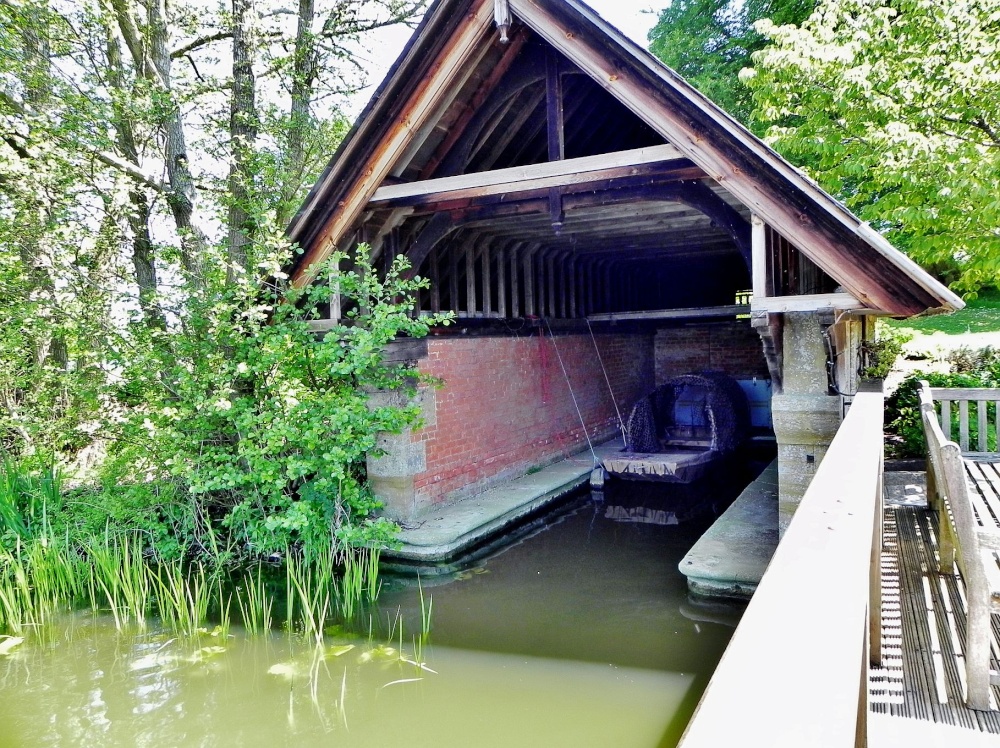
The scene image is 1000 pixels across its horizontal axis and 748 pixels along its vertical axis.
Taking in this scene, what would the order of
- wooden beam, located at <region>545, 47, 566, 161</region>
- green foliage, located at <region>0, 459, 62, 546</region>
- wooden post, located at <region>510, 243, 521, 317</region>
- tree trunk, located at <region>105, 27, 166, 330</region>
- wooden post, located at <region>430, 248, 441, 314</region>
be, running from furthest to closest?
wooden post, located at <region>510, 243, 521, 317</region>, tree trunk, located at <region>105, 27, 166, 330</region>, wooden post, located at <region>430, 248, 441, 314</region>, green foliage, located at <region>0, 459, 62, 546</region>, wooden beam, located at <region>545, 47, 566, 161</region>

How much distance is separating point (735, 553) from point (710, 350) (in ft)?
28.9

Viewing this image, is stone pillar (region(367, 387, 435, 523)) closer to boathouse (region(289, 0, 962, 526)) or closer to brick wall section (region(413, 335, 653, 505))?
boathouse (region(289, 0, 962, 526))

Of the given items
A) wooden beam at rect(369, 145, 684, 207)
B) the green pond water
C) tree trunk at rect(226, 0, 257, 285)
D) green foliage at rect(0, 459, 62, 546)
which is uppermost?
tree trunk at rect(226, 0, 257, 285)

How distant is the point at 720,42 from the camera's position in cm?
Result: 1575

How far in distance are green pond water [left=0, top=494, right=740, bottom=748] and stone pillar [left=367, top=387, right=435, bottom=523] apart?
116 cm

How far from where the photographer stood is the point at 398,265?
5.61 metres

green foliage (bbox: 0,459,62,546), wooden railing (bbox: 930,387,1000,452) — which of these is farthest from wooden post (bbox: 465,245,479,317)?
wooden railing (bbox: 930,387,1000,452)

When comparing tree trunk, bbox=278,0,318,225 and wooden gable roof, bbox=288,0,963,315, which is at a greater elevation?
tree trunk, bbox=278,0,318,225

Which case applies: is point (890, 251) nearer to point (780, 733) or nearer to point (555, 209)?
point (555, 209)

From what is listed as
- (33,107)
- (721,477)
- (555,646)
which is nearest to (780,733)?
(555,646)

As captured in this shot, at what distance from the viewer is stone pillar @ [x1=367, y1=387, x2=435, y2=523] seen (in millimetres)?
6516

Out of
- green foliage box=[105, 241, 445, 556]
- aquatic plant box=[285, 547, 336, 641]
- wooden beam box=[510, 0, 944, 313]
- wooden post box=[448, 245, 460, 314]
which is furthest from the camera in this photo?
wooden post box=[448, 245, 460, 314]

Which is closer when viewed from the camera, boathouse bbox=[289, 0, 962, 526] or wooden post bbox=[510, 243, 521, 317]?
boathouse bbox=[289, 0, 962, 526]

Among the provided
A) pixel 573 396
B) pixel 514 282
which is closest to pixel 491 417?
pixel 514 282
